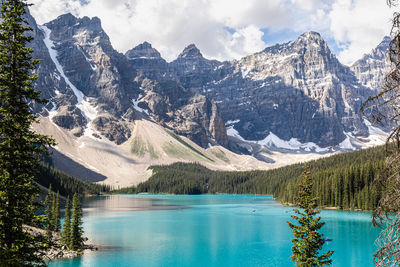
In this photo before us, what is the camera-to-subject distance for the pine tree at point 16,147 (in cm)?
1822

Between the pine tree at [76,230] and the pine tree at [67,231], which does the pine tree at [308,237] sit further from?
the pine tree at [67,231]

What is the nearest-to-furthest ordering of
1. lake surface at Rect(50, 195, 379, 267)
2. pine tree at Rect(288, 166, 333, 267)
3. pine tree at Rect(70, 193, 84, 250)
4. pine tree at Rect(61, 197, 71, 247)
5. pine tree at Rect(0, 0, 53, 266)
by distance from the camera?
pine tree at Rect(0, 0, 53, 266) → pine tree at Rect(288, 166, 333, 267) → lake surface at Rect(50, 195, 379, 267) → pine tree at Rect(70, 193, 84, 250) → pine tree at Rect(61, 197, 71, 247)

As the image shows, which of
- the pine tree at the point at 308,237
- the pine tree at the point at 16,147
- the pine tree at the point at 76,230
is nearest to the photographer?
the pine tree at the point at 16,147

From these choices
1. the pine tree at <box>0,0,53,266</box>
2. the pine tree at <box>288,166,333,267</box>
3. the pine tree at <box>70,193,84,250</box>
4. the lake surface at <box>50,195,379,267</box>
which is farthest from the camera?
the pine tree at <box>70,193,84,250</box>

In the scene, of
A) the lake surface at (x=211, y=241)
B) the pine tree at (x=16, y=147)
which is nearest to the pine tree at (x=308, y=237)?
the pine tree at (x=16, y=147)

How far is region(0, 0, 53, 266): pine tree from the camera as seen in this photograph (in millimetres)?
18219

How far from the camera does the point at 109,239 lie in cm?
7094

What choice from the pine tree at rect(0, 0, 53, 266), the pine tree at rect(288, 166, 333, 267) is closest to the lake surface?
the pine tree at rect(288, 166, 333, 267)

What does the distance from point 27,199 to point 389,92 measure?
59.9ft

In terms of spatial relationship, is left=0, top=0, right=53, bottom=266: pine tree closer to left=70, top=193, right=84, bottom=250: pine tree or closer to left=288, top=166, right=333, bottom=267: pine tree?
left=288, top=166, right=333, bottom=267: pine tree

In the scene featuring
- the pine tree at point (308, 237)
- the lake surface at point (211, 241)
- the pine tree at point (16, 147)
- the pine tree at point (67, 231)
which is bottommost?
the lake surface at point (211, 241)

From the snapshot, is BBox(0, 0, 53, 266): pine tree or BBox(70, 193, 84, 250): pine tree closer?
BBox(0, 0, 53, 266): pine tree

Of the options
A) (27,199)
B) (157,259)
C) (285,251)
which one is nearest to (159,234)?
(157,259)

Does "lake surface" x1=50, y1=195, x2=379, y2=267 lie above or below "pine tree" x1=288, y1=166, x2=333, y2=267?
below
